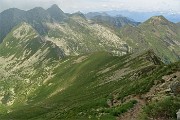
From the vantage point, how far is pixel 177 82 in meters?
69.8

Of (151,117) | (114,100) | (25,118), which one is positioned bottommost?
(25,118)

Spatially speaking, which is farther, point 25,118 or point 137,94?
point 25,118

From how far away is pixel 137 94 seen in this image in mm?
77562

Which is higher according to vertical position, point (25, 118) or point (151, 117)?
point (151, 117)

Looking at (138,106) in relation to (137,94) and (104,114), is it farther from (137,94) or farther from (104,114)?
(137,94)

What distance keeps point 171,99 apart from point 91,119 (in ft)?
48.3

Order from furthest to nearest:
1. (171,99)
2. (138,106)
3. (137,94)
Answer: (137,94)
(138,106)
(171,99)

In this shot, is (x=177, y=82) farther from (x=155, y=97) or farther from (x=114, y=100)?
(x=114, y=100)

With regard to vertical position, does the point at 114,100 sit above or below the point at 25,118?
above

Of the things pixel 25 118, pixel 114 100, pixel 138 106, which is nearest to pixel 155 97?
pixel 138 106

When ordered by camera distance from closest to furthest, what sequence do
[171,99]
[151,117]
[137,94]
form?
[151,117] < [171,99] < [137,94]

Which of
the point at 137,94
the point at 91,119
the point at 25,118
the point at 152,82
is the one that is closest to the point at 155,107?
the point at 91,119

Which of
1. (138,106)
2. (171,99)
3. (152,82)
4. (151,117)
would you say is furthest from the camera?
(152,82)

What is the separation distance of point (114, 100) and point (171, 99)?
21.8 m
